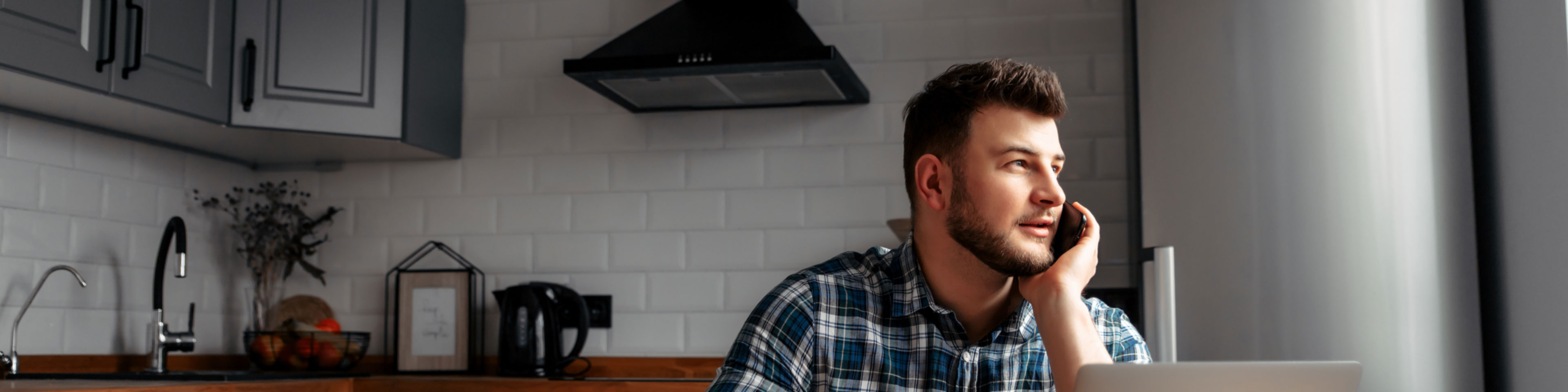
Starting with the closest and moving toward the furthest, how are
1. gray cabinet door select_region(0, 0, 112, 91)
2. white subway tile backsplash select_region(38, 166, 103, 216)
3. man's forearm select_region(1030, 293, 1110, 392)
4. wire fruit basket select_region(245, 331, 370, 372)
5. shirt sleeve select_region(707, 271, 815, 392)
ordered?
man's forearm select_region(1030, 293, 1110, 392) → shirt sleeve select_region(707, 271, 815, 392) → gray cabinet door select_region(0, 0, 112, 91) → white subway tile backsplash select_region(38, 166, 103, 216) → wire fruit basket select_region(245, 331, 370, 372)

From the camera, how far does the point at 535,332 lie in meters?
2.78

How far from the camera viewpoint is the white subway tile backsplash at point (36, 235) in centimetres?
245

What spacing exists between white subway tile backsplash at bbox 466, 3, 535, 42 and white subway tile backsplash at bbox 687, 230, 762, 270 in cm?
75

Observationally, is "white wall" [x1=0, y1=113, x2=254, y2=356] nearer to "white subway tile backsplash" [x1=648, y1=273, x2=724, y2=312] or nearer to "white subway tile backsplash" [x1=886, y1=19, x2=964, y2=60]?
"white subway tile backsplash" [x1=648, y1=273, x2=724, y2=312]

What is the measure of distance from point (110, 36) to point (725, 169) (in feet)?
4.67

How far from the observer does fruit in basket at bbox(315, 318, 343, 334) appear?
2889mm

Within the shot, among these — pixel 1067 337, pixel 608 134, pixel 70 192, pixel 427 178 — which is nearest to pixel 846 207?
pixel 608 134

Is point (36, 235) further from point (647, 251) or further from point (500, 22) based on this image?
point (647, 251)

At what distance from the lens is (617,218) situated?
308 cm

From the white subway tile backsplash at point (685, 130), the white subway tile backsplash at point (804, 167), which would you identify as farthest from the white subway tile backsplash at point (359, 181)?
the white subway tile backsplash at point (804, 167)

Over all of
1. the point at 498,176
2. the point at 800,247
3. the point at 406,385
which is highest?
the point at 498,176

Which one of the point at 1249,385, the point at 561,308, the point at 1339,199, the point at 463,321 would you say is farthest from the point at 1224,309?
the point at 463,321

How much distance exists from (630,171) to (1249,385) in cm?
241

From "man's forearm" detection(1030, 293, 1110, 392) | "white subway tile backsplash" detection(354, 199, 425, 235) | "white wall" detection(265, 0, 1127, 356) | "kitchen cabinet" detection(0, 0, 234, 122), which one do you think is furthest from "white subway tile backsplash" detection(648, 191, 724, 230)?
"man's forearm" detection(1030, 293, 1110, 392)
